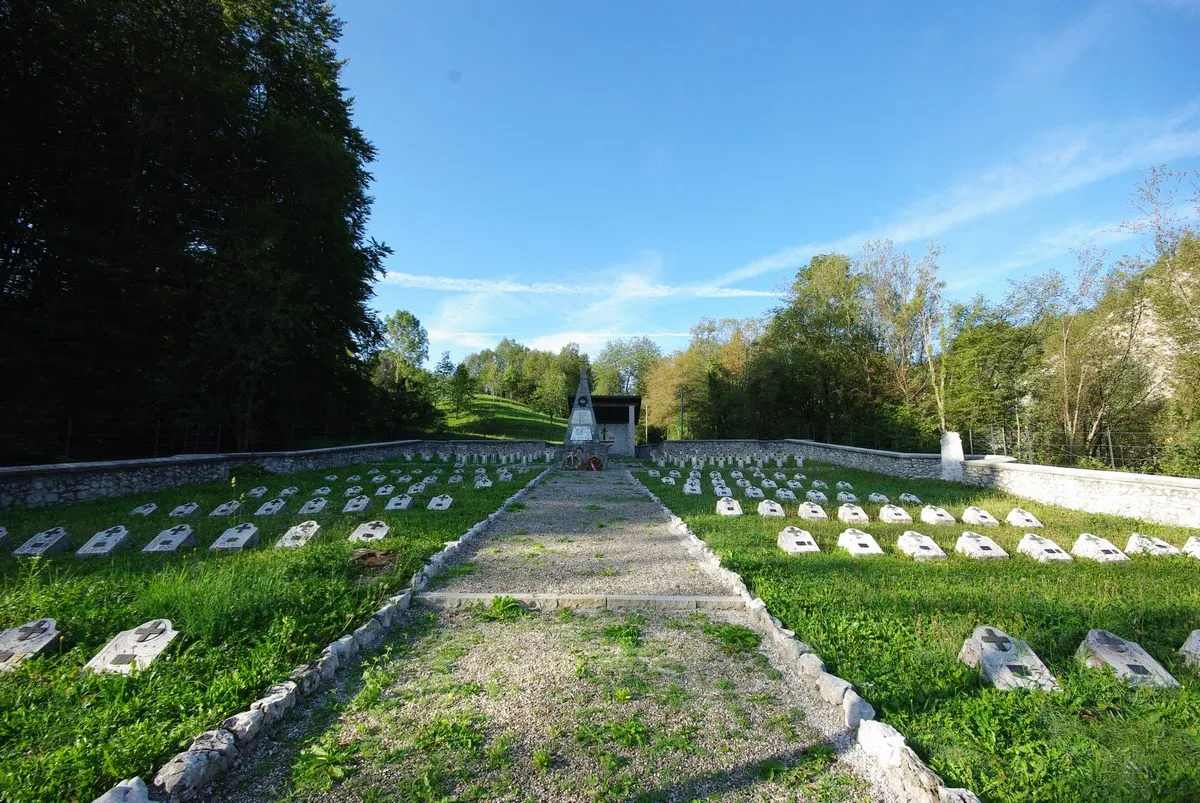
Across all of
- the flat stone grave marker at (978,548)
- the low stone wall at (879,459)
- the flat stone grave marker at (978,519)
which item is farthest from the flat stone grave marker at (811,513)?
the low stone wall at (879,459)

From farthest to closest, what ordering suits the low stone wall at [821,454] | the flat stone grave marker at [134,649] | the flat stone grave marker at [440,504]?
the low stone wall at [821,454], the flat stone grave marker at [440,504], the flat stone grave marker at [134,649]

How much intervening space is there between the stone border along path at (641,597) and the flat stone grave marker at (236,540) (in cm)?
283

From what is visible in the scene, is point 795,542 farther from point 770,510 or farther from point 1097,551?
point 1097,551

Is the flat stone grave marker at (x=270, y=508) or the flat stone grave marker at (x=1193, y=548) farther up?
the flat stone grave marker at (x=1193, y=548)

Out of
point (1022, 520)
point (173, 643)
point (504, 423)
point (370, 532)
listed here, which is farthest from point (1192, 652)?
point (504, 423)

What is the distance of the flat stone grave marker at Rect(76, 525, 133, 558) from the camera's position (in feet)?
19.9

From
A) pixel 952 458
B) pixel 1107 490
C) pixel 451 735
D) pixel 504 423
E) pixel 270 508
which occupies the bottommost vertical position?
pixel 270 508

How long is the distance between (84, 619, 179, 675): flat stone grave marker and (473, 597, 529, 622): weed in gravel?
85.1 inches

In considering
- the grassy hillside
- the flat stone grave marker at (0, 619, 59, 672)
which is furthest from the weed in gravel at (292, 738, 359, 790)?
the grassy hillside

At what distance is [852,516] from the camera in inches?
333

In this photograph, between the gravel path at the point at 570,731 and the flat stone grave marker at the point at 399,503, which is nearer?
the gravel path at the point at 570,731

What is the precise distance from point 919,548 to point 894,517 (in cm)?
244

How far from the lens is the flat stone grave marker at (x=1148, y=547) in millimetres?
6422

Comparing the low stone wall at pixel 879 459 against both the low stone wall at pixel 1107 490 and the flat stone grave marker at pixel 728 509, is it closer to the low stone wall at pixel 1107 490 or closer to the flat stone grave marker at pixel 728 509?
the low stone wall at pixel 1107 490
